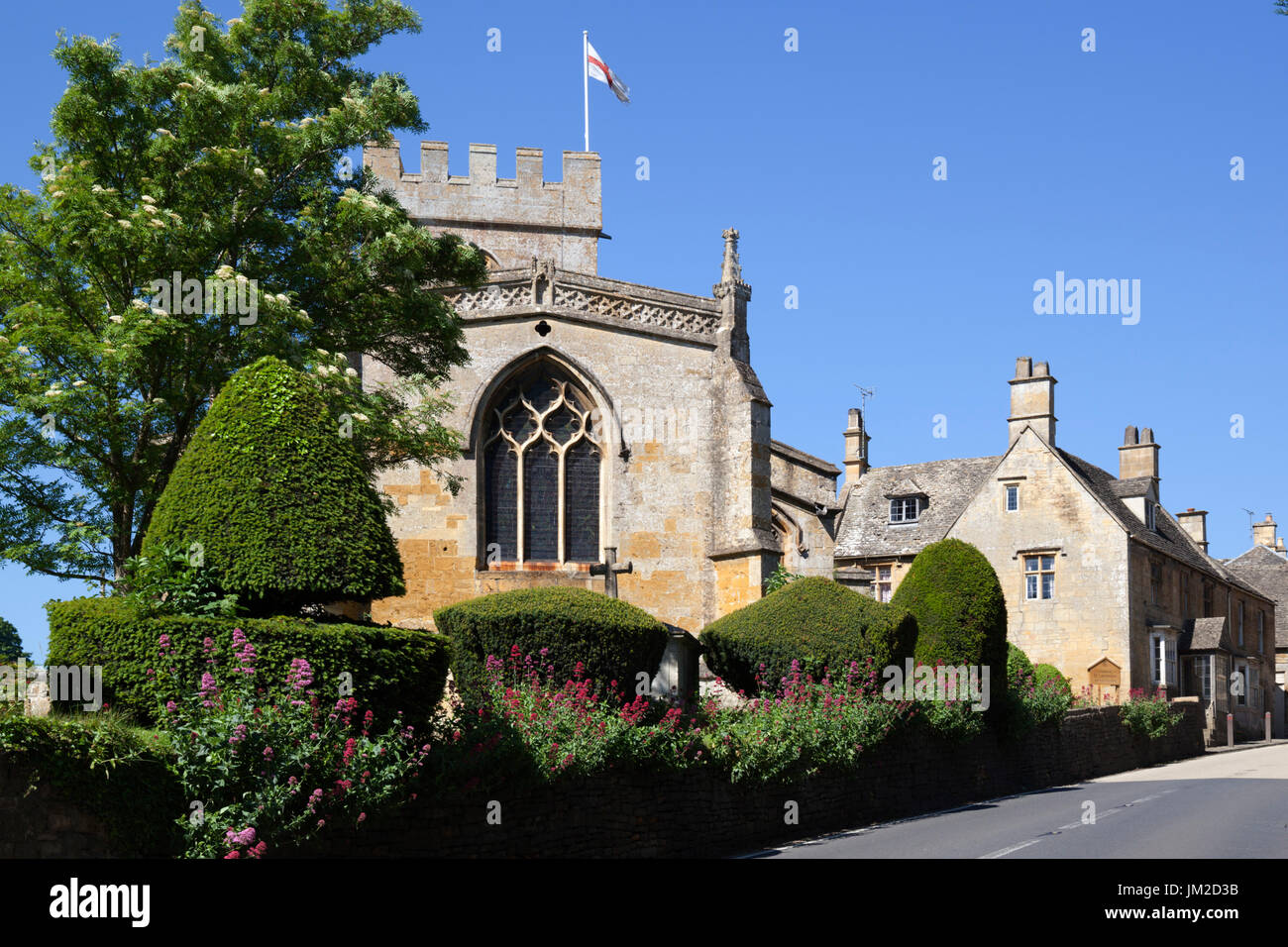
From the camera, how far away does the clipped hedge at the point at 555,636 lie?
16.0 m

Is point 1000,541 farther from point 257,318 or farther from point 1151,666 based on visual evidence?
point 257,318

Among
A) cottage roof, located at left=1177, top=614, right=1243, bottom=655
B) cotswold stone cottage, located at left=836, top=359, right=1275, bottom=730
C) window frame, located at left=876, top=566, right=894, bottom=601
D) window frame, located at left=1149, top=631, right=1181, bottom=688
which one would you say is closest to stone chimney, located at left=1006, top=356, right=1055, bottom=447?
cotswold stone cottage, located at left=836, top=359, right=1275, bottom=730

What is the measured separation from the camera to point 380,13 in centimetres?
1881

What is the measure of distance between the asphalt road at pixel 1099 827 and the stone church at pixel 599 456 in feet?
23.4

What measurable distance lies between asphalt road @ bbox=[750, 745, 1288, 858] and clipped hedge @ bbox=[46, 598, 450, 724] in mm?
5931

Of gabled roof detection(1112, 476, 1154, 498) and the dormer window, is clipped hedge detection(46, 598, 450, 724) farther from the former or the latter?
gabled roof detection(1112, 476, 1154, 498)

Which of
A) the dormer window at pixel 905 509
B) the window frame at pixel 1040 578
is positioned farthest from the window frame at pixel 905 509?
the window frame at pixel 1040 578

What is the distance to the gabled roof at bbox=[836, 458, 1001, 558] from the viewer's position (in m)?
45.9

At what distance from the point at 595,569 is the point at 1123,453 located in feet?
98.4

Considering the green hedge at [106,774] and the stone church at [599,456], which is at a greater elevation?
the stone church at [599,456]

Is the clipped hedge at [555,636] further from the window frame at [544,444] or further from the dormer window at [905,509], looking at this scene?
the dormer window at [905,509]

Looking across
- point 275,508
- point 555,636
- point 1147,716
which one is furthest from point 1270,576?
point 275,508

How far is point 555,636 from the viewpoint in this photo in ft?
52.6
